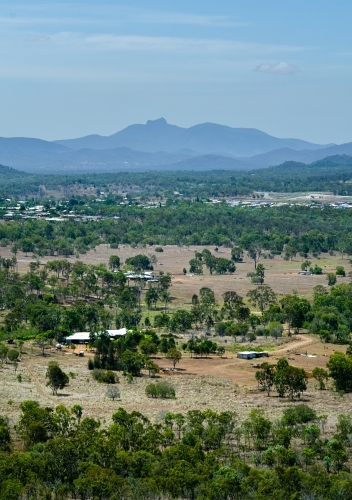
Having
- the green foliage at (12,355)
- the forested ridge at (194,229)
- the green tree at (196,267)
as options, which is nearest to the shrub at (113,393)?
the green foliage at (12,355)

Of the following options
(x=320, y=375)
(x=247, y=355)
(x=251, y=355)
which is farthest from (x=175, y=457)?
(x=251, y=355)

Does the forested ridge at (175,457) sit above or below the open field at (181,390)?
above

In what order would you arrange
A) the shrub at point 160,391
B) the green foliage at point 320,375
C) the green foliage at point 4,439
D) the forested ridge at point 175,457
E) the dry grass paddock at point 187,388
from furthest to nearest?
the green foliage at point 320,375
the shrub at point 160,391
the dry grass paddock at point 187,388
the green foliage at point 4,439
the forested ridge at point 175,457

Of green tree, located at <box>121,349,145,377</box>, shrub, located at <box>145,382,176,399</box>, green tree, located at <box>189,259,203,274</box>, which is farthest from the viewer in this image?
green tree, located at <box>189,259,203,274</box>

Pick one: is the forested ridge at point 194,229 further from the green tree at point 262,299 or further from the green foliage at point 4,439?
the green foliage at point 4,439

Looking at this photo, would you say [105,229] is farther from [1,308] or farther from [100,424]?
[100,424]

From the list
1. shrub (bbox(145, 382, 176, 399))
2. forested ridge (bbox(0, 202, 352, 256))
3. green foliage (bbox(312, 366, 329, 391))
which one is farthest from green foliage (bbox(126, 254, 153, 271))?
shrub (bbox(145, 382, 176, 399))

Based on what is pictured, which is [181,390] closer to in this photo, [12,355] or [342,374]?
[342,374]

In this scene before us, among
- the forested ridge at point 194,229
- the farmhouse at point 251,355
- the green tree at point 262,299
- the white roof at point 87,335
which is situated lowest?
the farmhouse at point 251,355

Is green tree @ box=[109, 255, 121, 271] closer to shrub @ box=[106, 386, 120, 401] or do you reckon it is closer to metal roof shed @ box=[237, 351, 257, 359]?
metal roof shed @ box=[237, 351, 257, 359]
